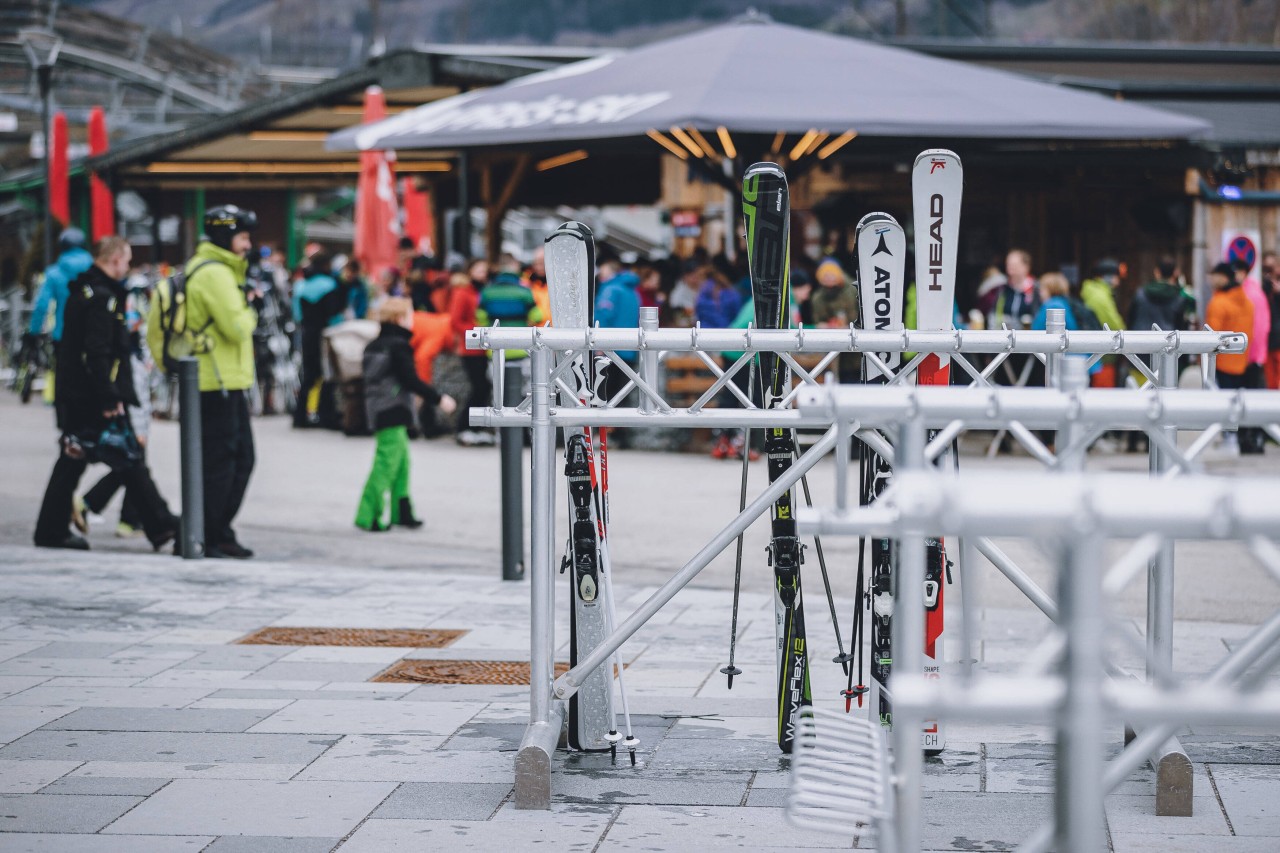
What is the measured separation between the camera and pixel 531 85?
14797mm

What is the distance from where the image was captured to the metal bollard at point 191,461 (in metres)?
8.67

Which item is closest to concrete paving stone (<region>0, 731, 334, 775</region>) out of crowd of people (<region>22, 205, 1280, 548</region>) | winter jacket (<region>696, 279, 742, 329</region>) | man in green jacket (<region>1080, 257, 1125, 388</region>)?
crowd of people (<region>22, 205, 1280, 548</region>)

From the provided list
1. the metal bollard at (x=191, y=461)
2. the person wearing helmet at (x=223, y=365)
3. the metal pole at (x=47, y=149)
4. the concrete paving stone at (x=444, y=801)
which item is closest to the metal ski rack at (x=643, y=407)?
the concrete paving stone at (x=444, y=801)

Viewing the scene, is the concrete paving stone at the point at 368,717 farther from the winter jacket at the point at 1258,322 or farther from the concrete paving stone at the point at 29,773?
the winter jacket at the point at 1258,322

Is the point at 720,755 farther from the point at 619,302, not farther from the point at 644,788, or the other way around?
the point at 619,302

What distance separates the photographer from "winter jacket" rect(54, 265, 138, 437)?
8.80 meters

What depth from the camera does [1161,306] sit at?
14.1 meters

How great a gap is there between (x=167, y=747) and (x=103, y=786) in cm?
45

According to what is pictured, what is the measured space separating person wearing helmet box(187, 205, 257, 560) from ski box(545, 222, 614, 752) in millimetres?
4306

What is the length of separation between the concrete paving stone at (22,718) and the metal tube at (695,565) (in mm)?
1851

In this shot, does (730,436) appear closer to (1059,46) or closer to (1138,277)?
(1138,277)

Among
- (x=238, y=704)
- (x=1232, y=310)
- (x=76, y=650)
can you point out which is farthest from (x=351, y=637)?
(x=1232, y=310)

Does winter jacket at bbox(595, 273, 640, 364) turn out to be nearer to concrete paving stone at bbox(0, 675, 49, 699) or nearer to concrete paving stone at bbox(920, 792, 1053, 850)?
concrete paving stone at bbox(0, 675, 49, 699)

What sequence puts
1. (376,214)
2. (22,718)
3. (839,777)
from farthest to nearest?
(376,214) < (22,718) < (839,777)
